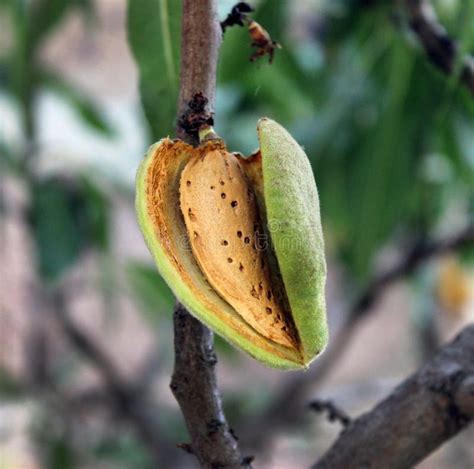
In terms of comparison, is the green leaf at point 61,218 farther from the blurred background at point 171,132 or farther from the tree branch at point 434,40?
the tree branch at point 434,40

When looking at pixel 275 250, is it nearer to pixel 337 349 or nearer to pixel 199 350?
pixel 199 350

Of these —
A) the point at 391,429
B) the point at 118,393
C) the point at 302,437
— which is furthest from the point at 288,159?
the point at 302,437

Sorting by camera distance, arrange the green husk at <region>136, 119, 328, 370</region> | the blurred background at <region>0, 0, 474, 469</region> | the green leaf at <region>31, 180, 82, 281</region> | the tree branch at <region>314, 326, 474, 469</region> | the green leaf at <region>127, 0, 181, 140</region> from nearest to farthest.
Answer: the green husk at <region>136, 119, 328, 370</region> → the tree branch at <region>314, 326, 474, 469</region> → the green leaf at <region>127, 0, 181, 140</region> → the blurred background at <region>0, 0, 474, 469</region> → the green leaf at <region>31, 180, 82, 281</region>

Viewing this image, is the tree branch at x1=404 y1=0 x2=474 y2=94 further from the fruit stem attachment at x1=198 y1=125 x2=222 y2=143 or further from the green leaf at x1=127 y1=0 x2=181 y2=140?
the fruit stem attachment at x1=198 y1=125 x2=222 y2=143

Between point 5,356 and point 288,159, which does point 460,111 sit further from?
point 5,356

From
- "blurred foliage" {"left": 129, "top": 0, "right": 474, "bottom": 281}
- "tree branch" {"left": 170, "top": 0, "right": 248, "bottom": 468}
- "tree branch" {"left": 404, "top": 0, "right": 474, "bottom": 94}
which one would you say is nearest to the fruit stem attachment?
"tree branch" {"left": 170, "top": 0, "right": 248, "bottom": 468}

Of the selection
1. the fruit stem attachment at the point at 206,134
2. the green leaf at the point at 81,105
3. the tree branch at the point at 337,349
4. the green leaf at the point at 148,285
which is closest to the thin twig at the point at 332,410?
the fruit stem attachment at the point at 206,134
